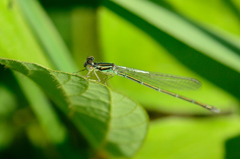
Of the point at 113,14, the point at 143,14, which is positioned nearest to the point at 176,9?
the point at 143,14

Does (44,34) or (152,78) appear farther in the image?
(152,78)

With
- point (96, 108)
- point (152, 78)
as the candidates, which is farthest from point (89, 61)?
point (96, 108)

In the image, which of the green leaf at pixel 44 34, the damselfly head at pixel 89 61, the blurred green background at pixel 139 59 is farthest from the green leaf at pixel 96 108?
the damselfly head at pixel 89 61

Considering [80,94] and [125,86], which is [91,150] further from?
[80,94]

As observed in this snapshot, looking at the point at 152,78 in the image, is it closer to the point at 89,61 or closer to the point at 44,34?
the point at 89,61

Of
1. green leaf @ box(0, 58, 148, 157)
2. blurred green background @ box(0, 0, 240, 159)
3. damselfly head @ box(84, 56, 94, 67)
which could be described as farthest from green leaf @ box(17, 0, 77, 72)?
green leaf @ box(0, 58, 148, 157)

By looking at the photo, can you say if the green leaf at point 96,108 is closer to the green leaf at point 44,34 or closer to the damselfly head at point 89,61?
the green leaf at point 44,34

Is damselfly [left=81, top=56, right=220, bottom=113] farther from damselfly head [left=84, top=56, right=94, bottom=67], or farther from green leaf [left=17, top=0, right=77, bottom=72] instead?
green leaf [left=17, top=0, right=77, bottom=72]
